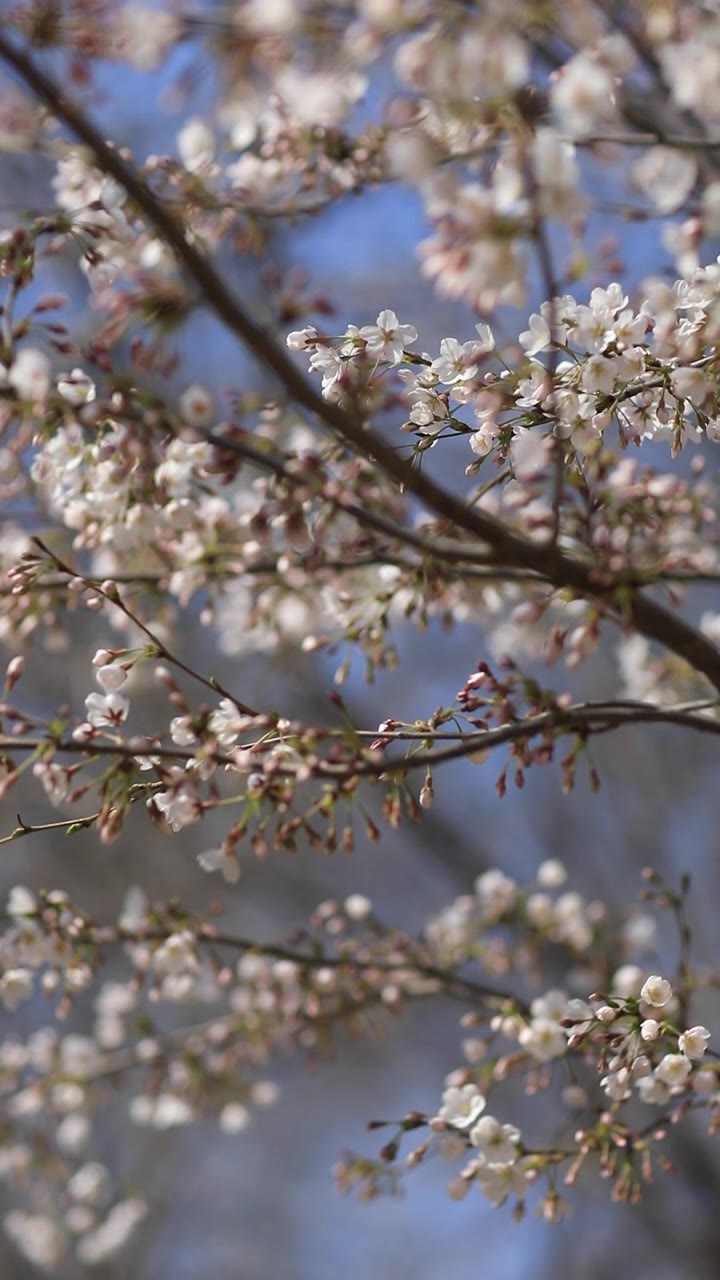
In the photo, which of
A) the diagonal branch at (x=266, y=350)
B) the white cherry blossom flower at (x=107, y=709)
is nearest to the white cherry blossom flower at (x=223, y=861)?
the white cherry blossom flower at (x=107, y=709)

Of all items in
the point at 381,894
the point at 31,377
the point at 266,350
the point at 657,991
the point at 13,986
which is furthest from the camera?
the point at 381,894

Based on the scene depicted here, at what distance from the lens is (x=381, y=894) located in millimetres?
9000

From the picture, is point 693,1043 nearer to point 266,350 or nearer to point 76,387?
point 266,350

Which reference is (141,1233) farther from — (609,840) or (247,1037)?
(247,1037)

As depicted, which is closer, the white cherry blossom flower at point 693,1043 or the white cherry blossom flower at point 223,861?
the white cherry blossom flower at point 223,861

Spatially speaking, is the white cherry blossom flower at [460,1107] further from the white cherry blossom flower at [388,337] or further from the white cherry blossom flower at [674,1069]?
the white cherry blossom flower at [388,337]

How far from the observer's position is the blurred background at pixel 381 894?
6.91 m

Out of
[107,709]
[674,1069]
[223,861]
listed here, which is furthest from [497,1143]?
[107,709]

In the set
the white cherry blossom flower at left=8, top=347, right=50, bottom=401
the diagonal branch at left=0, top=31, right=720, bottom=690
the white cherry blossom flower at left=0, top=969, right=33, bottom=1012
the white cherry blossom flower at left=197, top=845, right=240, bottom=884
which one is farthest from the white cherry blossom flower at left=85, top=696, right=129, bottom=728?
the white cherry blossom flower at left=0, top=969, right=33, bottom=1012

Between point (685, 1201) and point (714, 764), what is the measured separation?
312 cm

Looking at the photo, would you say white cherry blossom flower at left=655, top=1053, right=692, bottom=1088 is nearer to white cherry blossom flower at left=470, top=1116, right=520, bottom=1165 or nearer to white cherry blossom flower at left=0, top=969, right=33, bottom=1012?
white cherry blossom flower at left=470, top=1116, right=520, bottom=1165

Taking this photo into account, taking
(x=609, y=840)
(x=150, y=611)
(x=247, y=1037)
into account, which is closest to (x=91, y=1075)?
(x=247, y=1037)

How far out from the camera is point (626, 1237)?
24.9ft

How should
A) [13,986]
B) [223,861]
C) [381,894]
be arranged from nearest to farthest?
[223,861]
[13,986]
[381,894]
